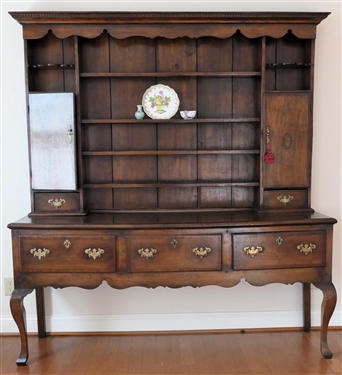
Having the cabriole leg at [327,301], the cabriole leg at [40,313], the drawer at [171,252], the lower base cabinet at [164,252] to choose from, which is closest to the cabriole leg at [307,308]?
the cabriole leg at [327,301]

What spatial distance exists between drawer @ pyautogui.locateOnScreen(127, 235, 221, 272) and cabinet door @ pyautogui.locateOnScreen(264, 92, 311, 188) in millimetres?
576

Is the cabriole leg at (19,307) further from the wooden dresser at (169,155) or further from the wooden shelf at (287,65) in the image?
the wooden shelf at (287,65)

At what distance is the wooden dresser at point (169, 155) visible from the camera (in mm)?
2270

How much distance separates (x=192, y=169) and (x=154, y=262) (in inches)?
27.6

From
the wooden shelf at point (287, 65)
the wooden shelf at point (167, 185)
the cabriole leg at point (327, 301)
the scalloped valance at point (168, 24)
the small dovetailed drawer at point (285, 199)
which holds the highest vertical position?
the scalloped valance at point (168, 24)

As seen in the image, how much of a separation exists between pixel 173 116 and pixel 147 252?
88cm

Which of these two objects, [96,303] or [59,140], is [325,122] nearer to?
[59,140]

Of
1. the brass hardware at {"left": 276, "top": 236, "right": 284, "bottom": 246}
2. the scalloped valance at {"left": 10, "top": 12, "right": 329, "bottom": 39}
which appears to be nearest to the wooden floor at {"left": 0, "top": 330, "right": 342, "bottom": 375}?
the brass hardware at {"left": 276, "top": 236, "right": 284, "bottom": 246}

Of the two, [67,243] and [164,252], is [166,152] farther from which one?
[67,243]

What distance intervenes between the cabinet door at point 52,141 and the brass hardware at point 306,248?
1.33 meters

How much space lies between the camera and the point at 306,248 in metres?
2.30

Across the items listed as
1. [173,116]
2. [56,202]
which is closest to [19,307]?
[56,202]

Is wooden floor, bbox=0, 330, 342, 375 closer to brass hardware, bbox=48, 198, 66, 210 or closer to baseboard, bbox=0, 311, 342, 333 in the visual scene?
baseboard, bbox=0, 311, 342, 333

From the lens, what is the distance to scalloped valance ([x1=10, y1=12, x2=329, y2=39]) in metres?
2.37
